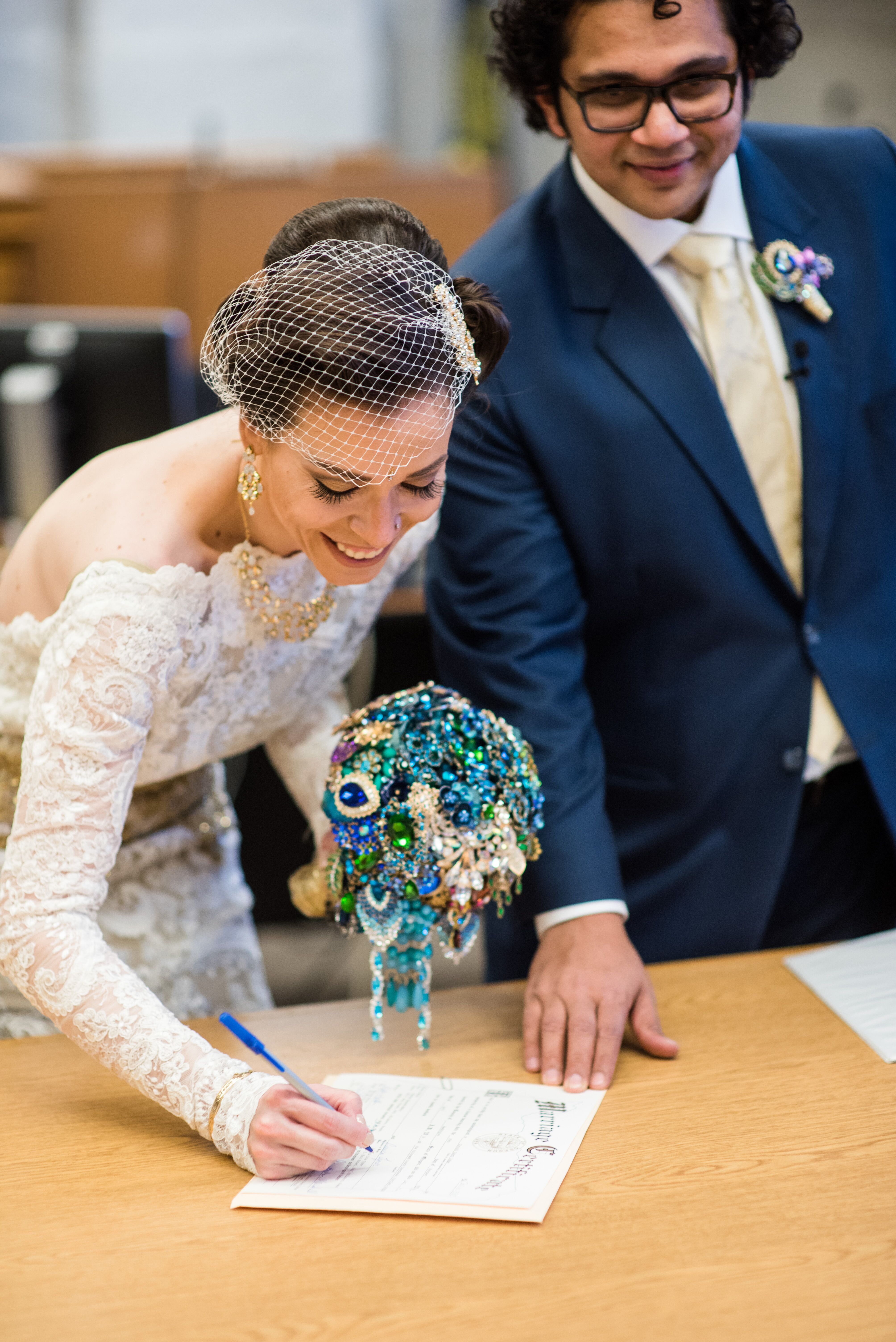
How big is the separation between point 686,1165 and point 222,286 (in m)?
3.39

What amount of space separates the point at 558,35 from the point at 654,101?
0.57 feet

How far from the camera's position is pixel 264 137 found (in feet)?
22.2

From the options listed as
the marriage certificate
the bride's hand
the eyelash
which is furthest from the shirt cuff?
the eyelash

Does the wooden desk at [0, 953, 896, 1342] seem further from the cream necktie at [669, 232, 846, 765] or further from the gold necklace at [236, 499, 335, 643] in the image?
the cream necktie at [669, 232, 846, 765]

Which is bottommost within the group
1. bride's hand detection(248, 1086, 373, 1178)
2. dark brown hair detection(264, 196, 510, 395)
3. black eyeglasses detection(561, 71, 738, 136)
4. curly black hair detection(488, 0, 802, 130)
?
bride's hand detection(248, 1086, 373, 1178)

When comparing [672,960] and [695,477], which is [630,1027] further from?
[695,477]

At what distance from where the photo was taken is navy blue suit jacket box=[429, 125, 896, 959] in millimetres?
1831

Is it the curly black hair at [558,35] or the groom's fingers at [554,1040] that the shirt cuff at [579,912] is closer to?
the groom's fingers at [554,1040]

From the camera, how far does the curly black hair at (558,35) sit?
67.3 inches

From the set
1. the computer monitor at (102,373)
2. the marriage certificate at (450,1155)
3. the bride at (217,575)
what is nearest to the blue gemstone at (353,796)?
the bride at (217,575)

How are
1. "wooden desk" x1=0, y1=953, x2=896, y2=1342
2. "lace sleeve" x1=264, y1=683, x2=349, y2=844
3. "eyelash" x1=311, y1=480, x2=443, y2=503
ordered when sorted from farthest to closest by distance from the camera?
"lace sleeve" x1=264, y1=683, x2=349, y2=844 → "eyelash" x1=311, y1=480, x2=443, y2=503 → "wooden desk" x1=0, y1=953, x2=896, y2=1342

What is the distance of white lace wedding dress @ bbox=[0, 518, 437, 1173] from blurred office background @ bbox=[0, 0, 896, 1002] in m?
1.51

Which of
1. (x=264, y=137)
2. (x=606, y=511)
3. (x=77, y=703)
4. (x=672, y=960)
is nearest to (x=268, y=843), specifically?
(x=672, y=960)

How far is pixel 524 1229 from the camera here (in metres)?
1.30
